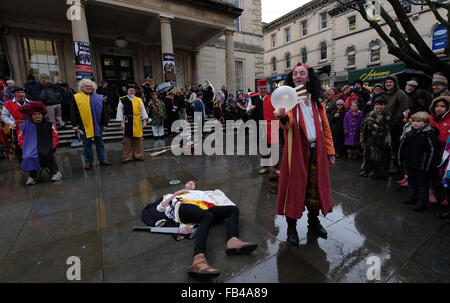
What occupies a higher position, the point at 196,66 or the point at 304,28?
the point at 304,28

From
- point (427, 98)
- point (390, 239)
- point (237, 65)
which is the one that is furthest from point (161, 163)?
point (237, 65)

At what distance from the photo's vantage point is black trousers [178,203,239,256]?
7.83 feet

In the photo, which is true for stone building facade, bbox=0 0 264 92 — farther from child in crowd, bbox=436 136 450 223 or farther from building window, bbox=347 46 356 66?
building window, bbox=347 46 356 66

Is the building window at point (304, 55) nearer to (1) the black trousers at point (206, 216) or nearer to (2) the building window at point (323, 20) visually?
(2) the building window at point (323, 20)

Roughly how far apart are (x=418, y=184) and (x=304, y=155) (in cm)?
256

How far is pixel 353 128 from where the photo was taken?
6.00m

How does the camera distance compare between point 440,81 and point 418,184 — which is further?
point 440,81

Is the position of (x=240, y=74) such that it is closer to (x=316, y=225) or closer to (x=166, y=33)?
(x=166, y=33)

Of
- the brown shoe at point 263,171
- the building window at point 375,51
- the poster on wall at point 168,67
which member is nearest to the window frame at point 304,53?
the building window at point 375,51

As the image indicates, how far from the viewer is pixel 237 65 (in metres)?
A: 19.3

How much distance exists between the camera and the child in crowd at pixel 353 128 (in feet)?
19.6

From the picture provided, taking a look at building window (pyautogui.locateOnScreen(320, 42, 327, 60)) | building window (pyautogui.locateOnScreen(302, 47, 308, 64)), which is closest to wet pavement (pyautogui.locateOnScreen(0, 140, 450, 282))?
building window (pyautogui.locateOnScreen(320, 42, 327, 60))

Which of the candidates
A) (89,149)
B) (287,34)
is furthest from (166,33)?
(287,34)
